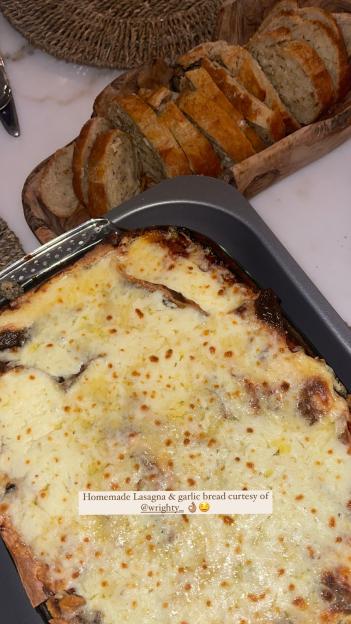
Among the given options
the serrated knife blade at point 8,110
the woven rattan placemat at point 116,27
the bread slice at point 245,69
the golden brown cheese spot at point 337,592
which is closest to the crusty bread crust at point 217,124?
the bread slice at point 245,69

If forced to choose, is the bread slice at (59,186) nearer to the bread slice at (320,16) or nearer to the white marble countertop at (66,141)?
the white marble countertop at (66,141)

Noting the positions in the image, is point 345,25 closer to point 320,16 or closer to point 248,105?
point 320,16

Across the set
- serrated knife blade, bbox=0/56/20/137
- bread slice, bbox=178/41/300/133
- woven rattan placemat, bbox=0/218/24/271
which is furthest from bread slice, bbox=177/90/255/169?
serrated knife blade, bbox=0/56/20/137

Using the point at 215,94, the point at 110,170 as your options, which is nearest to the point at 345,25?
the point at 215,94

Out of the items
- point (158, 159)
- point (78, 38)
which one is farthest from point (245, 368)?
point (78, 38)

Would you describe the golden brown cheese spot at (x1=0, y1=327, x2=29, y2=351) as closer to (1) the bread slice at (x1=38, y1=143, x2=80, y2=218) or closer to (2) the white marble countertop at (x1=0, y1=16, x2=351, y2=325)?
(1) the bread slice at (x1=38, y1=143, x2=80, y2=218)
